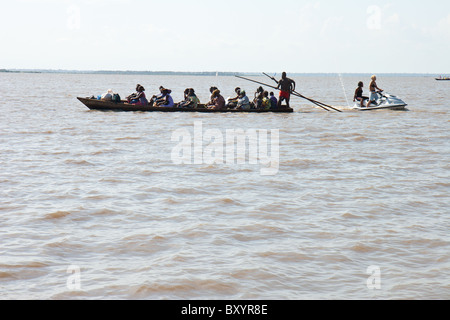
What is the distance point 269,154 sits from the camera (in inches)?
564

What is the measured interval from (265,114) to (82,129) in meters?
8.77

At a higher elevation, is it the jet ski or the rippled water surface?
the jet ski

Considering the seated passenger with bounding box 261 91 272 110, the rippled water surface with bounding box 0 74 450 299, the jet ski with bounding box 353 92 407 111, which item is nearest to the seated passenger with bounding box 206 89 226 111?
the seated passenger with bounding box 261 91 272 110

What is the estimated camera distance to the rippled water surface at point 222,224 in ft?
18.7

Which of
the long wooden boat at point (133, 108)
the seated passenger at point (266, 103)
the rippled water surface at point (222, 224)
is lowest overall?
the rippled water surface at point (222, 224)

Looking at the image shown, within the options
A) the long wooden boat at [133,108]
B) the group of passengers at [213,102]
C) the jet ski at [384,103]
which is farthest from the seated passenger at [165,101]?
the jet ski at [384,103]

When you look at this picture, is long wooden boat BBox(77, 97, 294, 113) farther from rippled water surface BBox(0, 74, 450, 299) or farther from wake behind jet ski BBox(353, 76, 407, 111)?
rippled water surface BBox(0, 74, 450, 299)

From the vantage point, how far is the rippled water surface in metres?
5.69

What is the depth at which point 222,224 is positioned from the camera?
7.79 m

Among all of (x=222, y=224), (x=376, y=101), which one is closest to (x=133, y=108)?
(x=376, y=101)

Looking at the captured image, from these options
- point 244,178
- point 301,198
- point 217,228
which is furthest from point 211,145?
point 217,228

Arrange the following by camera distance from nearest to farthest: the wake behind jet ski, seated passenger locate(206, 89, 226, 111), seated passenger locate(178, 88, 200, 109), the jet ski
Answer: seated passenger locate(178, 88, 200, 109) < seated passenger locate(206, 89, 226, 111) < the wake behind jet ski < the jet ski

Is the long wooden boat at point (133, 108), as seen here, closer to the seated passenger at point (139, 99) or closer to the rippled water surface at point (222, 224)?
the seated passenger at point (139, 99)
